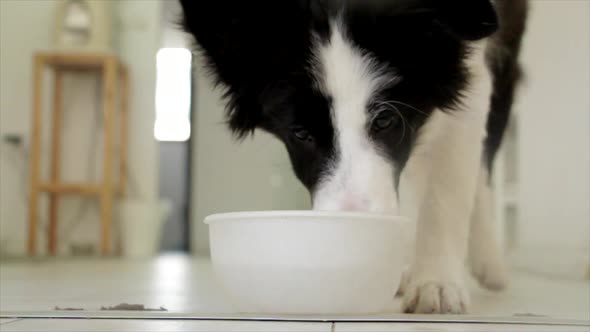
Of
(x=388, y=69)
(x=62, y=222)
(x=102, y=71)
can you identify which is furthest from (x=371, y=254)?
(x=102, y=71)

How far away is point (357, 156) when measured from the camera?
1.14 m

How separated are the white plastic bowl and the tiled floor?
0.04 meters

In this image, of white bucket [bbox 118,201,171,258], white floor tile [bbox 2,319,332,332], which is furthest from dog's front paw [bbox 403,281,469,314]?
white bucket [bbox 118,201,171,258]

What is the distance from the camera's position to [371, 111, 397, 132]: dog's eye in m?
1.16

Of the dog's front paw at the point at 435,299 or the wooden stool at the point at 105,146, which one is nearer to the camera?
the dog's front paw at the point at 435,299

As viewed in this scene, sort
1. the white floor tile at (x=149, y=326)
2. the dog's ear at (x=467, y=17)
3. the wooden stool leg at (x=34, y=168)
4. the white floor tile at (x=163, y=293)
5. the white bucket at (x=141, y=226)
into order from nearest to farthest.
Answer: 1. the white floor tile at (x=149, y=326)
2. the white floor tile at (x=163, y=293)
3. the dog's ear at (x=467, y=17)
4. the wooden stool leg at (x=34, y=168)
5. the white bucket at (x=141, y=226)

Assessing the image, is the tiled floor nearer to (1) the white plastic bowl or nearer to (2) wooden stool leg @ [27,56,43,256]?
(1) the white plastic bowl

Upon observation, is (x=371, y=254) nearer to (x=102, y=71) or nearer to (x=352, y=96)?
(x=352, y=96)

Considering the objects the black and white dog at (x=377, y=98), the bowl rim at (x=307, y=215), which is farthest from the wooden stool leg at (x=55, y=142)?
the bowl rim at (x=307, y=215)

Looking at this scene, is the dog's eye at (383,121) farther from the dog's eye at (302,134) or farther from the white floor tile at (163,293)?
the white floor tile at (163,293)

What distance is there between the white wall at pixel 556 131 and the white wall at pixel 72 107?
0.78 m

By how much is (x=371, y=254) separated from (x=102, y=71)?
2.23 metres

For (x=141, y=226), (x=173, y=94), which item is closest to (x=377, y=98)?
(x=173, y=94)

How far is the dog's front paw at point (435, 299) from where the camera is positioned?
1095 mm
